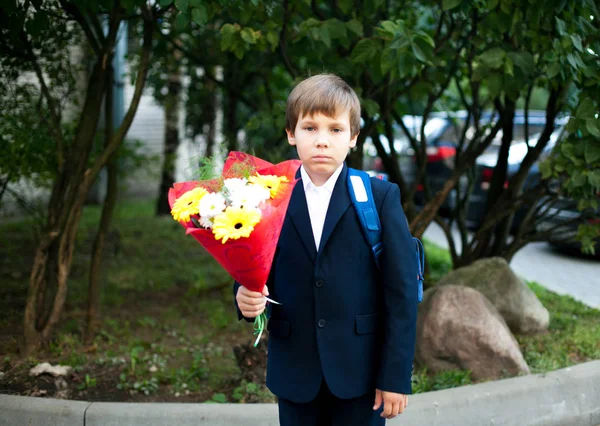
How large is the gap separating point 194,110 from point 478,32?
7278 mm

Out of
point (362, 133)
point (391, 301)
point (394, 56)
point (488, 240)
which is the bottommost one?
point (488, 240)

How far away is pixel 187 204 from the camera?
219 cm

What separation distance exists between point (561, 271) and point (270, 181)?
703 centimetres

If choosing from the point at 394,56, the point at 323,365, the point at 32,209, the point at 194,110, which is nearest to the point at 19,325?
the point at 32,209

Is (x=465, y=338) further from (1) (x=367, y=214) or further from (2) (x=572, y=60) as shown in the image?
(1) (x=367, y=214)

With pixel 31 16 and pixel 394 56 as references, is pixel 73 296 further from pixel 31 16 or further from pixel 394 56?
pixel 394 56

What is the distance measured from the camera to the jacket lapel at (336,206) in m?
2.46

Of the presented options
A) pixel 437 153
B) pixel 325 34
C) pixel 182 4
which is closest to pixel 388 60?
pixel 325 34

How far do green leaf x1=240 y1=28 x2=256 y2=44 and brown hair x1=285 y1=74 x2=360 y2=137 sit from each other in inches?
81.0

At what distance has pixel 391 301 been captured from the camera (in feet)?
8.01

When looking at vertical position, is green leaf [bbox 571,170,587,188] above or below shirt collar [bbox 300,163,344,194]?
below

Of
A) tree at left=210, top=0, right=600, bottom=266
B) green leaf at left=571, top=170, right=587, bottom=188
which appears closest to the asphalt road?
tree at left=210, top=0, right=600, bottom=266

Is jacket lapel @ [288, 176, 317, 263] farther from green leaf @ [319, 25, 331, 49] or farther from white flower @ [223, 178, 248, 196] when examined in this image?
green leaf @ [319, 25, 331, 49]

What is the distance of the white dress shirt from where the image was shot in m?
2.51
